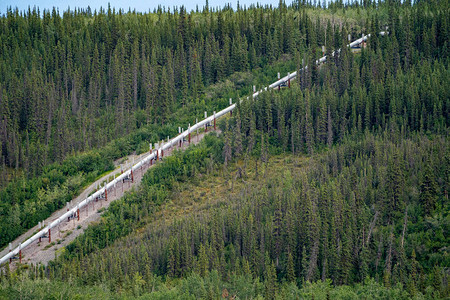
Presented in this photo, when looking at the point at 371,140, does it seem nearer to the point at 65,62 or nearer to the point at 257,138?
the point at 257,138

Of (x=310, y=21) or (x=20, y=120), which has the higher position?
(x=310, y=21)

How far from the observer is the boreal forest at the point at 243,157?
104m

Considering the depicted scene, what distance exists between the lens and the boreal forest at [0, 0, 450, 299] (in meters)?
104

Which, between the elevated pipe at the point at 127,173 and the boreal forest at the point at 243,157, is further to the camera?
the elevated pipe at the point at 127,173

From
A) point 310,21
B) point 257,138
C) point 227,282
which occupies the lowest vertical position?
point 227,282

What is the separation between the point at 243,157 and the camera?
143000mm

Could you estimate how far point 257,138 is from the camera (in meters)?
147

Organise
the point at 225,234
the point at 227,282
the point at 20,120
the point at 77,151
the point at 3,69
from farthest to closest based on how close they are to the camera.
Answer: the point at 3,69
the point at 20,120
the point at 77,151
the point at 225,234
the point at 227,282

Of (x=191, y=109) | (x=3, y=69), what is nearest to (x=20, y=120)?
(x=3, y=69)

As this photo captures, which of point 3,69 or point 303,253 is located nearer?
point 303,253

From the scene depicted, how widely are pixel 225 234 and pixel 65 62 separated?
8701 centimetres

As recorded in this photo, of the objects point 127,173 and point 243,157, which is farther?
point 243,157

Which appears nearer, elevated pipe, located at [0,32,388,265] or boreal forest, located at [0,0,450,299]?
boreal forest, located at [0,0,450,299]

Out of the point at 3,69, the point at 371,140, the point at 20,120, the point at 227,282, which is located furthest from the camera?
the point at 3,69
